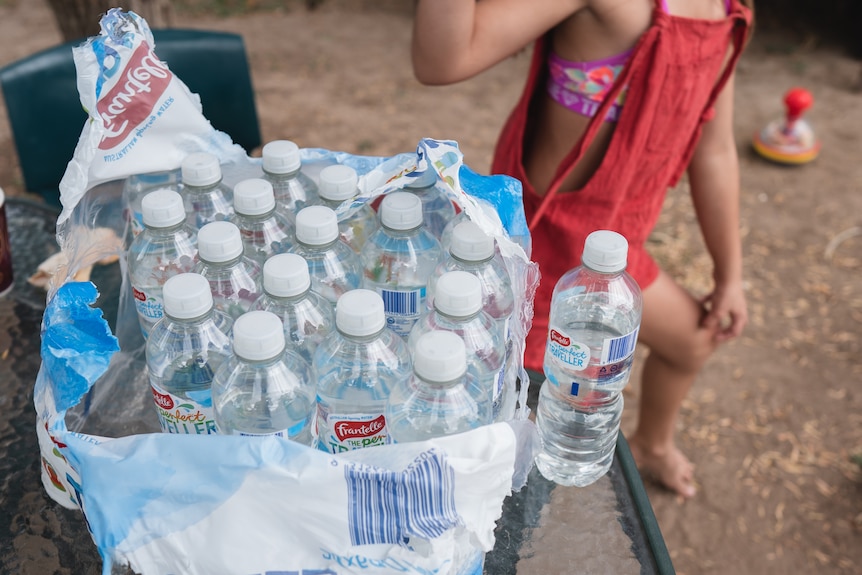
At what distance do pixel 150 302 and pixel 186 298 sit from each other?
0.75 feet

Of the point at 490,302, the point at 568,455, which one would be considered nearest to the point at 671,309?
the point at 568,455

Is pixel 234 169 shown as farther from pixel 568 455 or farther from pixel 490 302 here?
pixel 568 455

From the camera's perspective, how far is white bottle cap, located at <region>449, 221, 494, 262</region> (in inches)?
41.7

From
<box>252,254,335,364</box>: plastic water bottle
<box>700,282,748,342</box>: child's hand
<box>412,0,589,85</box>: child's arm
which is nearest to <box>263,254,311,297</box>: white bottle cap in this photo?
<box>252,254,335,364</box>: plastic water bottle

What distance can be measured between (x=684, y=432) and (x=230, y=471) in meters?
2.17

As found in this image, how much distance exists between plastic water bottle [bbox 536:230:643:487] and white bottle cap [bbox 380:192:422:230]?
0.85ft

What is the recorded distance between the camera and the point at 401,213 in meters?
1.10

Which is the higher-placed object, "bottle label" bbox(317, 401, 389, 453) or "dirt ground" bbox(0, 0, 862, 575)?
"bottle label" bbox(317, 401, 389, 453)

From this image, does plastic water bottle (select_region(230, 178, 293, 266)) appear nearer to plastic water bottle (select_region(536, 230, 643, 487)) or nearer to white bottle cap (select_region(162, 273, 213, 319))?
white bottle cap (select_region(162, 273, 213, 319))

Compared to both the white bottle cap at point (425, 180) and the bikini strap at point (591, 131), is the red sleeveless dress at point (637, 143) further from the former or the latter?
the white bottle cap at point (425, 180)

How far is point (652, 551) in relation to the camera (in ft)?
3.56

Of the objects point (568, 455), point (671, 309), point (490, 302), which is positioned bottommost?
point (671, 309)

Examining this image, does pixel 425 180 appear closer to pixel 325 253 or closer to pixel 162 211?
pixel 325 253

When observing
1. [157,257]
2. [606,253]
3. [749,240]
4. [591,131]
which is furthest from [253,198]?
[749,240]
